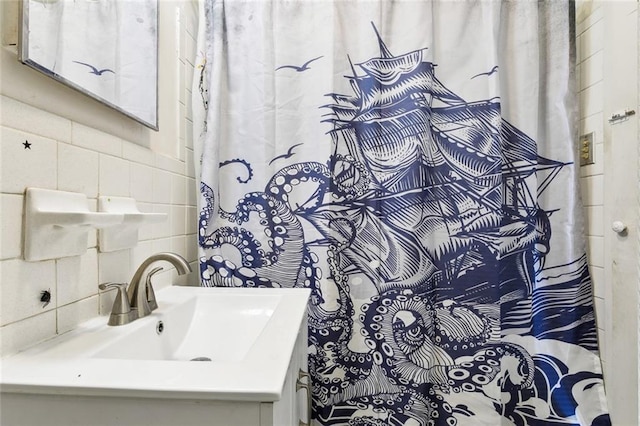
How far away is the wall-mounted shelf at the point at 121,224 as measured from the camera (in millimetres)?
641

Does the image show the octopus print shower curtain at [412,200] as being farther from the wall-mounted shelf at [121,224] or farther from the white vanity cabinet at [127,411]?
the white vanity cabinet at [127,411]

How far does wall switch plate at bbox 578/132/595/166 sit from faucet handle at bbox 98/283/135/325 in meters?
1.52

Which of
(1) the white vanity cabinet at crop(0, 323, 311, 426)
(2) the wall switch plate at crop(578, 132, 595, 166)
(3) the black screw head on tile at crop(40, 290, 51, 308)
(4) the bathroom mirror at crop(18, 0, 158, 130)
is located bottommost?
(1) the white vanity cabinet at crop(0, 323, 311, 426)

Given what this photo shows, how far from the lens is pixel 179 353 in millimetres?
738

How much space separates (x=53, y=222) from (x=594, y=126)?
5.15 feet

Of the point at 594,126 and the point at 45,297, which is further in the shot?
the point at 594,126

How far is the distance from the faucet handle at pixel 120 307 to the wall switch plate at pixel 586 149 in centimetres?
152

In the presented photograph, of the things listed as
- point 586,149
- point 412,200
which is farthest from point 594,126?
point 412,200

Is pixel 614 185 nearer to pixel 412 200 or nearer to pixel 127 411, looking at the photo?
pixel 412 200

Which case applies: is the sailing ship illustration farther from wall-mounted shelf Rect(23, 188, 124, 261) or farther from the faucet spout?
wall-mounted shelf Rect(23, 188, 124, 261)

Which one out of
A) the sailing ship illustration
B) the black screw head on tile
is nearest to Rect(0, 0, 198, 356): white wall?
the black screw head on tile

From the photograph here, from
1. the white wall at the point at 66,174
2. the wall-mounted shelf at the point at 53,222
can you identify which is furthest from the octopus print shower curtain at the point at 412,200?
the wall-mounted shelf at the point at 53,222

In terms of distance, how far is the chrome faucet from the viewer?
2.07 feet

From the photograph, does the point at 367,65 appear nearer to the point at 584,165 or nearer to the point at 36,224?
the point at 584,165
